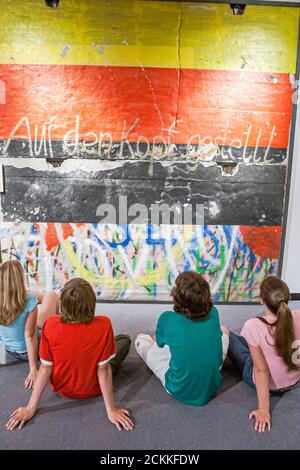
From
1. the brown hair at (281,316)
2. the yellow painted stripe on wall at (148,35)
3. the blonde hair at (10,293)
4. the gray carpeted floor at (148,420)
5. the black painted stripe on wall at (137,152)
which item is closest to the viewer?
the gray carpeted floor at (148,420)

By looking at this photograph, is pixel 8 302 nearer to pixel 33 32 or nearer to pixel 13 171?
pixel 13 171

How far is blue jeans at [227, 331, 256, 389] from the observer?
2.01 meters

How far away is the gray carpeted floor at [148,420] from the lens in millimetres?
1609

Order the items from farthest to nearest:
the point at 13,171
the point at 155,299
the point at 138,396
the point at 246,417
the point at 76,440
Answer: the point at 155,299
the point at 13,171
the point at 138,396
the point at 246,417
the point at 76,440

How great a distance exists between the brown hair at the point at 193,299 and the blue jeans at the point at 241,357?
49cm

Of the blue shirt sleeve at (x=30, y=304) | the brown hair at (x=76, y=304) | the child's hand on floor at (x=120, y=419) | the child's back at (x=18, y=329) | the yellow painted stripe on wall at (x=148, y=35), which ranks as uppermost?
the yellow painted stripe on wall at (x=148, y=35)

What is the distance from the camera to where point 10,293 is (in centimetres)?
A: 197

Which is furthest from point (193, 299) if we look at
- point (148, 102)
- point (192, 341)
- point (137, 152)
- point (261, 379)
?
point (148, 102)

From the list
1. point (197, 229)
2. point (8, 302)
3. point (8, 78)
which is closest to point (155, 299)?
point (197, 229)

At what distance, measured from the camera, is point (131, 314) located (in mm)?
2955

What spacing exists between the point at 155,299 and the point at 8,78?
212 centimetres

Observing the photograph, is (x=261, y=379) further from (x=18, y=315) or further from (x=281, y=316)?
(x=18, y=315)

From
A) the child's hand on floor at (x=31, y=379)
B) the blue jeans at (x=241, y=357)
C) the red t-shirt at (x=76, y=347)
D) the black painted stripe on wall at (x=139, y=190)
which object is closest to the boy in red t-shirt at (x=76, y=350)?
the red t-shirt at (x=76, y=347)

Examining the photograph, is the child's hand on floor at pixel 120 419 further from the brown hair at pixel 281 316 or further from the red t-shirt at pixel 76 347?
the brown hair at pixel 281 316
